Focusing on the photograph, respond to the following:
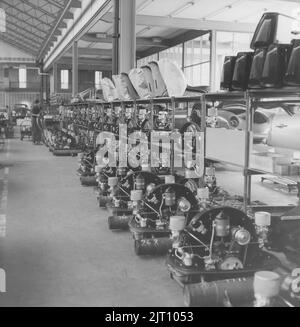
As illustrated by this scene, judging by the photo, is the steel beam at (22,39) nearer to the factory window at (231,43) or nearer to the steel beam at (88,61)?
the steel beam at (88,61)

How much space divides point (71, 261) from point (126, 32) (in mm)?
5565

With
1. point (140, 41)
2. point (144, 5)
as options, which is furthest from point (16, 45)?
point (144, 5)

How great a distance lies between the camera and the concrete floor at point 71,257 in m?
3.33

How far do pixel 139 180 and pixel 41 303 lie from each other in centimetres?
219

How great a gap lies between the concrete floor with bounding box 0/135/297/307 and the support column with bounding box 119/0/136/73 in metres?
2.65

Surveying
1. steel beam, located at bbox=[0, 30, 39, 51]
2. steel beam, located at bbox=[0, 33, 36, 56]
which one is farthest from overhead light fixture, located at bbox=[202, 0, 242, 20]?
steel beam, located at bbox=[0, 33, 36, 56]

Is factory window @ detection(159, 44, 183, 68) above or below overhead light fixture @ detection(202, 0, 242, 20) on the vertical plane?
below

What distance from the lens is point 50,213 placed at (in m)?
5.92

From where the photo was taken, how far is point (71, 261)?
4.11m

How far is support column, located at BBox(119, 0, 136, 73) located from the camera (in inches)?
335

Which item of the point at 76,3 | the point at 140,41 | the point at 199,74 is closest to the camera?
the point at 76,3

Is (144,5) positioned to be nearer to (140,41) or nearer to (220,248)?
(140,41)

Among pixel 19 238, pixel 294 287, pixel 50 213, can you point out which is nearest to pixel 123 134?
pixel 50 213

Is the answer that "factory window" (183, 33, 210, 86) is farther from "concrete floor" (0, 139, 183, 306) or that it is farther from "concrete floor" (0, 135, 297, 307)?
"concrete floor" (0, 139, 183, 306)
